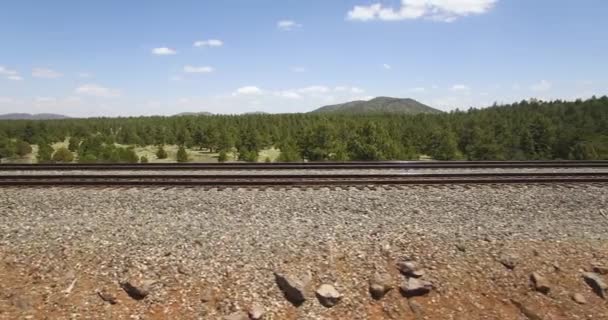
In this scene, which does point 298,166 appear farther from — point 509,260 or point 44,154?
point 44,154

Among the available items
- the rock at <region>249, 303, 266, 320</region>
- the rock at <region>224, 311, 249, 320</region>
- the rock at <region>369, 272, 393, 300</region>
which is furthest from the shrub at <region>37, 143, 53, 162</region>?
the rock at <region>369, 272, 393, 300</region>

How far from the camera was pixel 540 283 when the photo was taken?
7.11 metres

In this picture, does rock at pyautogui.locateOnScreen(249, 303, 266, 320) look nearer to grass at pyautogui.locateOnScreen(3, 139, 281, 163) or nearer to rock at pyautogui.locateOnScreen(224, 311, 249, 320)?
rock at pyautogui.locateOnScreen(224, 311, 249, 320)

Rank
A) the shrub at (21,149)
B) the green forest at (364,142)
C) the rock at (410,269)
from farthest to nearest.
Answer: the shrub at (21,149), the green forest at (364,142), the rock at (410,269)

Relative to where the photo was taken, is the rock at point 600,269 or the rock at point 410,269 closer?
the rock at point 410,269

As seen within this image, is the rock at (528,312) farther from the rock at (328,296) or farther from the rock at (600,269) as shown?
the rock at (328,296)

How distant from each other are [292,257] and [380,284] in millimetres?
1835

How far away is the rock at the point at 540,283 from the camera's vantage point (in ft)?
23.2

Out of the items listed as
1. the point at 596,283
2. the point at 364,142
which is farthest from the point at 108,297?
the point at 364,142

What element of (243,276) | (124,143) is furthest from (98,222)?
(124,143)

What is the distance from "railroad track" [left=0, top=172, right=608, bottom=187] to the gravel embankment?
2075mm

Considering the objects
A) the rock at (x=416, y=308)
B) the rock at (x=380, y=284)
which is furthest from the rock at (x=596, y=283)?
the rock at (x=380, y=284)

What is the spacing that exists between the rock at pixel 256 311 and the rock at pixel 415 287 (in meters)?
2.73

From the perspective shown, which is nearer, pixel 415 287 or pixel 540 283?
pixel 415 287
